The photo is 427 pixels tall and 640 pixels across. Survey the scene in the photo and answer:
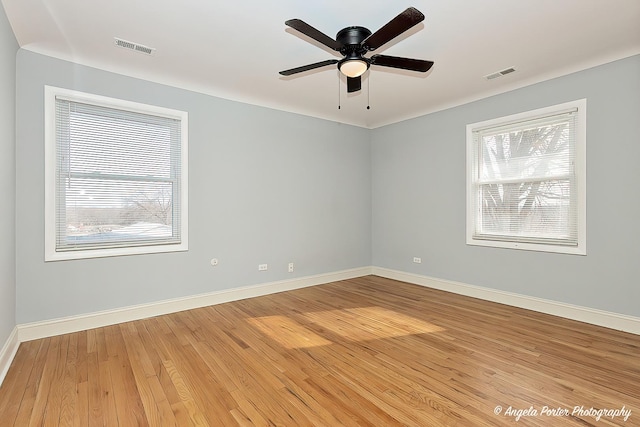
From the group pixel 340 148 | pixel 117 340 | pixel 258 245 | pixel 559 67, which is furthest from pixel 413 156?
pixel 117 340

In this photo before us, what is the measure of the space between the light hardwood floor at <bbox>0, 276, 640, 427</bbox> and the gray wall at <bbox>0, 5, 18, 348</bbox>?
1.58 feet

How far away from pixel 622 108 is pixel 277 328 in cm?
429

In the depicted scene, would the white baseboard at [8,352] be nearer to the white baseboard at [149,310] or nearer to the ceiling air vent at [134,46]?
the white baseboard at [149,310]

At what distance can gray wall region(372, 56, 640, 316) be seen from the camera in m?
3.27

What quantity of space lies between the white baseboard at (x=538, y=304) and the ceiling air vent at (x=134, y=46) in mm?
4743

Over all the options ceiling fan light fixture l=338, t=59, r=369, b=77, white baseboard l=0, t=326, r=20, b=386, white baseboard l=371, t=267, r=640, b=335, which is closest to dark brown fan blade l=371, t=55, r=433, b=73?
ceiling fan light fixture l=338, t=59, r=369, b=77

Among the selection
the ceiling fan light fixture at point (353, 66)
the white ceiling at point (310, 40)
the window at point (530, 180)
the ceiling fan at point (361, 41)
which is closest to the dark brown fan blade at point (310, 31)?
the ceiling fan at point (361, 41)

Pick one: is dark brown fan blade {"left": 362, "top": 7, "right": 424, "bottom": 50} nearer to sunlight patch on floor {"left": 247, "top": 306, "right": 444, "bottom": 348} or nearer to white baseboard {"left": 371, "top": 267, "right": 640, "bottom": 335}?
sunlight patch on floor {"left": 247, "top": 306, "right": 444, "bottom": 348}

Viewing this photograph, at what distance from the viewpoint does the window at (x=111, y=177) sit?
10.5 feet

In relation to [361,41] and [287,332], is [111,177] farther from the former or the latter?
[361,41]

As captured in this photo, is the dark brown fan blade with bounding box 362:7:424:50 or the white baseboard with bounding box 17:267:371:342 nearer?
the dark brown fan blade with bounding box 362:7:424:50

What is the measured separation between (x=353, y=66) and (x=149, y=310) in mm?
3458

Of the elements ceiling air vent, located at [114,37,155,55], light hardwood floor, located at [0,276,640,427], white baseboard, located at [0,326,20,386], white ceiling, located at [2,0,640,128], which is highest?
white ceiling, located at [2,0,640,128]

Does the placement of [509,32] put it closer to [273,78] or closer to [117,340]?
[273,78]
